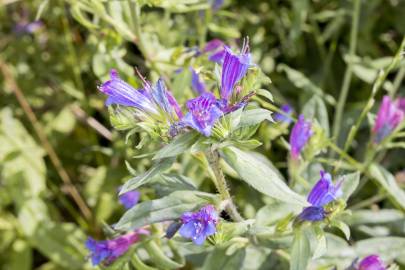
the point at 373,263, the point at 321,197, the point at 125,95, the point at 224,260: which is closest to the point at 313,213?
the point at 321,197

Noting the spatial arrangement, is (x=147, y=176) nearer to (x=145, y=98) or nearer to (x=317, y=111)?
(x=145, y=98)

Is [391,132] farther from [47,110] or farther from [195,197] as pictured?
[47,110]

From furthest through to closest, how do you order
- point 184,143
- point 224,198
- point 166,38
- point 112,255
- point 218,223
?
point 166,38
point 112,255
point 224,198
point 218,223
point 184,143

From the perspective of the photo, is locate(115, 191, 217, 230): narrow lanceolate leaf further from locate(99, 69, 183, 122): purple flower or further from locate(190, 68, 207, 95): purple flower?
locate(190, 68, 207, 95): purple flower

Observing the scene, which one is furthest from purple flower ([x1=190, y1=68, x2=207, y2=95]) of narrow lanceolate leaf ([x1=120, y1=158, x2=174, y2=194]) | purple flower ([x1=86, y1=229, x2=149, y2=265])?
narrow lanceolate leaf ([x1=120, y1=158, x2=174, y2=194])

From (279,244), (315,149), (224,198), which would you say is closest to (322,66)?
(315,149)

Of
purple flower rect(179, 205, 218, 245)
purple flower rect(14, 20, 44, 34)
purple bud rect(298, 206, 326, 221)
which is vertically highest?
purple flower rect(14, 20, 44, 34)

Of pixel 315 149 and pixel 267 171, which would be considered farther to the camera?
pixel 315 149
